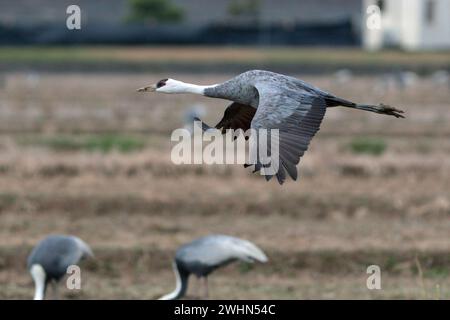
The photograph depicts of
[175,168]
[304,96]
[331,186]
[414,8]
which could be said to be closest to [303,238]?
[331,186]

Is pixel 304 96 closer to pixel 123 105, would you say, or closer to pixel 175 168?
pixel 175 168

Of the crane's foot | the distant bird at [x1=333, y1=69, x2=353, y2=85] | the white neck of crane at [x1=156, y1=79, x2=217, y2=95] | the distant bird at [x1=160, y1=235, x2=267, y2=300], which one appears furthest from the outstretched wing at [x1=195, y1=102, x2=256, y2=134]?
the distant bird at [x1=333, y1=69, x2=353, y2=85]

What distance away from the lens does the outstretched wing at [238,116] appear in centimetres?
801

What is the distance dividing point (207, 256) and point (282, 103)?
4016mm

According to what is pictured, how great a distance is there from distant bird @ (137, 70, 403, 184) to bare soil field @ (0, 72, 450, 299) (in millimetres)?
2032

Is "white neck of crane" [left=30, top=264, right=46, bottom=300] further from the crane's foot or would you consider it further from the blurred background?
the crane's foot

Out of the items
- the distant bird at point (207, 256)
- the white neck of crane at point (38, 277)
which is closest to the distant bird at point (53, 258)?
the white neck of crane at point (38, 277)

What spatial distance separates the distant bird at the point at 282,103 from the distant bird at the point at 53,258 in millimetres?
3430

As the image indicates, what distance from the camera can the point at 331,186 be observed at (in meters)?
15.5

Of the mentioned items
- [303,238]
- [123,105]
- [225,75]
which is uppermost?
[225,75]

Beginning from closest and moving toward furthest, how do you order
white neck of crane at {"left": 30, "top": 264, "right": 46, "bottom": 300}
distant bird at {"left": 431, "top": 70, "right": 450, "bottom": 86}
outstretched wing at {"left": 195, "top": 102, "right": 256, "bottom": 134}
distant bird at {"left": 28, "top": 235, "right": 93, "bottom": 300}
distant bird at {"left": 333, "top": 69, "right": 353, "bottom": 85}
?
outstretched wing at {"left": 195, "top": 102, "right": 256, "bottom": 134}
white neck of crane at {"left": 30, "top": 264, "right": 46, "bottom": 300}
distant bird at {"left": 28, "top": 235, "right": 93, "bottom": 300}
distant bird at {"left": 333, "top": 69, "right": 353, "bottom": 85}
distant bird at {"left": 431, "top": 70, "right": 450, "bottom": 86}

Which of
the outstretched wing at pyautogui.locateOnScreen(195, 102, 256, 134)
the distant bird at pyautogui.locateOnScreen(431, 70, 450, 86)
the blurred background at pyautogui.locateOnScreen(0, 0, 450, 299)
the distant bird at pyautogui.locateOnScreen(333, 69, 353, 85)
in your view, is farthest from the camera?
the distant bird at pyautogui.locateOnScreen(431, 70, 450, 86)

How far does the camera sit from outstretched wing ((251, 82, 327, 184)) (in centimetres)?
696

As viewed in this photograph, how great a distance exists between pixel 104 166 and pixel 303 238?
4.19m
